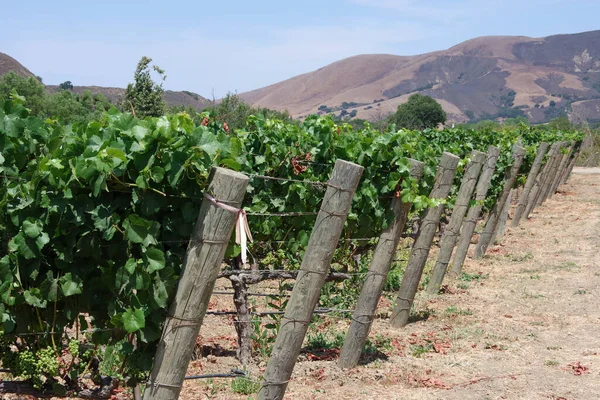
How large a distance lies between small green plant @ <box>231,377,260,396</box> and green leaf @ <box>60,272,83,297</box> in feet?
7.51

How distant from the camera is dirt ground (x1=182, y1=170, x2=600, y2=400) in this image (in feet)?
18.8

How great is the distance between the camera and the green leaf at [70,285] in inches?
138

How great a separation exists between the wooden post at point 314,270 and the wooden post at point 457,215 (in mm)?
4867

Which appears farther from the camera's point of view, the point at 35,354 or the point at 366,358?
the point at 366,358

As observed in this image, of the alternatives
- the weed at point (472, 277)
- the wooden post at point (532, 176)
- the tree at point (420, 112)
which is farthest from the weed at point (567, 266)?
the tree at point (420, 112)

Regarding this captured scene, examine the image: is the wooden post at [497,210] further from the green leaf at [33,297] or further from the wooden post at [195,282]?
the green leaf at [33,297]

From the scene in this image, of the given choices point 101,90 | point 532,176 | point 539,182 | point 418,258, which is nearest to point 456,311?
point 418,258

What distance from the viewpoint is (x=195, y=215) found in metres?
3.47

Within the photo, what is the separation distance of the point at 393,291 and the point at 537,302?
1.88m

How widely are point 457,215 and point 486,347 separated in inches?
106

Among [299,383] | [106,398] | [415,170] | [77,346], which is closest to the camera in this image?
[77,346]

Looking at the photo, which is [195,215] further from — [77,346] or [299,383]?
[299,383]

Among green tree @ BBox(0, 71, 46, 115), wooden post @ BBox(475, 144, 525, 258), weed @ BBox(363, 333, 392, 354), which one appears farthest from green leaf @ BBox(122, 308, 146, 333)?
green tree @ BBox(0, 71, 46, 115)

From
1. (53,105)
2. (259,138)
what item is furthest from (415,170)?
(53,105)
